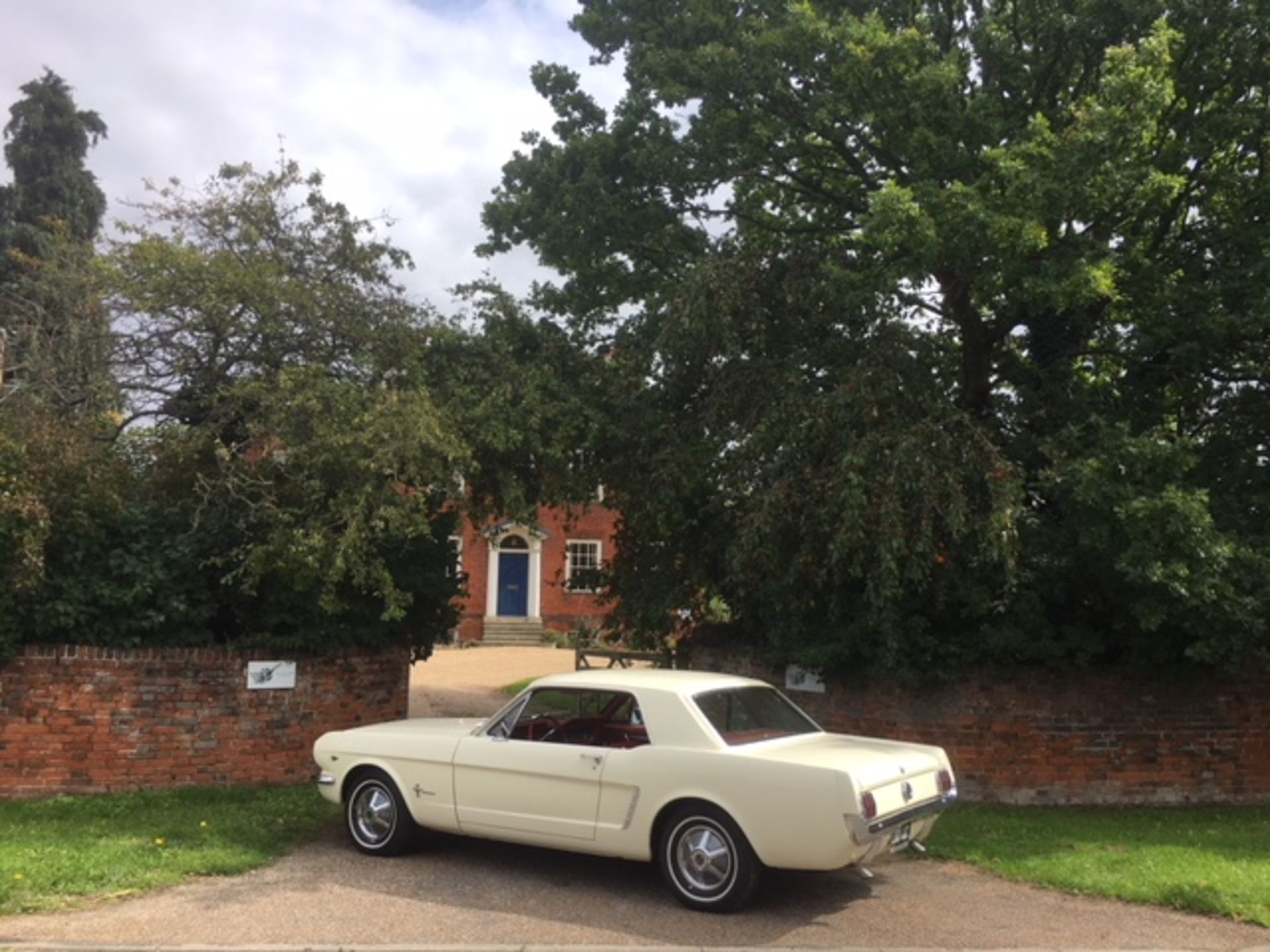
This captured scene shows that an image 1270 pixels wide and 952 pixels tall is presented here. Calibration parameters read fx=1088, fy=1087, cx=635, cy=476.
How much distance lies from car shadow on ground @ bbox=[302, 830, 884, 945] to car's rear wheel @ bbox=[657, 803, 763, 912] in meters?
0.11

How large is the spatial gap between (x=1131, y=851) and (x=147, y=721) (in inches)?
331

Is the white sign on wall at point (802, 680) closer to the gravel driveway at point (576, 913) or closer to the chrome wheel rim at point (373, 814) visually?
the gravel driveway at point (576, 913)

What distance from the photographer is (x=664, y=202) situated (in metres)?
13.0

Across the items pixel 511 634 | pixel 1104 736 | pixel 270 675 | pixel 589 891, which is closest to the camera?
pixel 589 891

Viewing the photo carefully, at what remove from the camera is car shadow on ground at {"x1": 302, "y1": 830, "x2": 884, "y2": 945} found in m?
6.14

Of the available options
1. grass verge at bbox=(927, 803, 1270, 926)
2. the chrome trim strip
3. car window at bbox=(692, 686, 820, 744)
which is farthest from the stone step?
the chrome trim strip

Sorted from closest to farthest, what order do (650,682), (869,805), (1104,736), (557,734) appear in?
1. (869,805)
2. (650,682)
3. (557,734)
4. (1104,736)

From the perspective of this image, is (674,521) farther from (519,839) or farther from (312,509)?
(519,839)

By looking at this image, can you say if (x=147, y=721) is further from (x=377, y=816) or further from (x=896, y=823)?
(x=896, y=823)

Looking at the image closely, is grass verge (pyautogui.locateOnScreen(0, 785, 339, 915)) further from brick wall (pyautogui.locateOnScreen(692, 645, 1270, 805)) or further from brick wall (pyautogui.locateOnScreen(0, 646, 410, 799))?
brick wall (pyautogui.locateOnScreen(692, 645, 1270, 805))

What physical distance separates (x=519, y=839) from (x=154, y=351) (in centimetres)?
693

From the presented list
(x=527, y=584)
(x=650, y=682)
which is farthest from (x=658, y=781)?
(x=527, y=584)

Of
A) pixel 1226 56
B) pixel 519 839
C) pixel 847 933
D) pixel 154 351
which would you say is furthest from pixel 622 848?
pixel 1226 56

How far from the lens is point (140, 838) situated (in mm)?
8094
